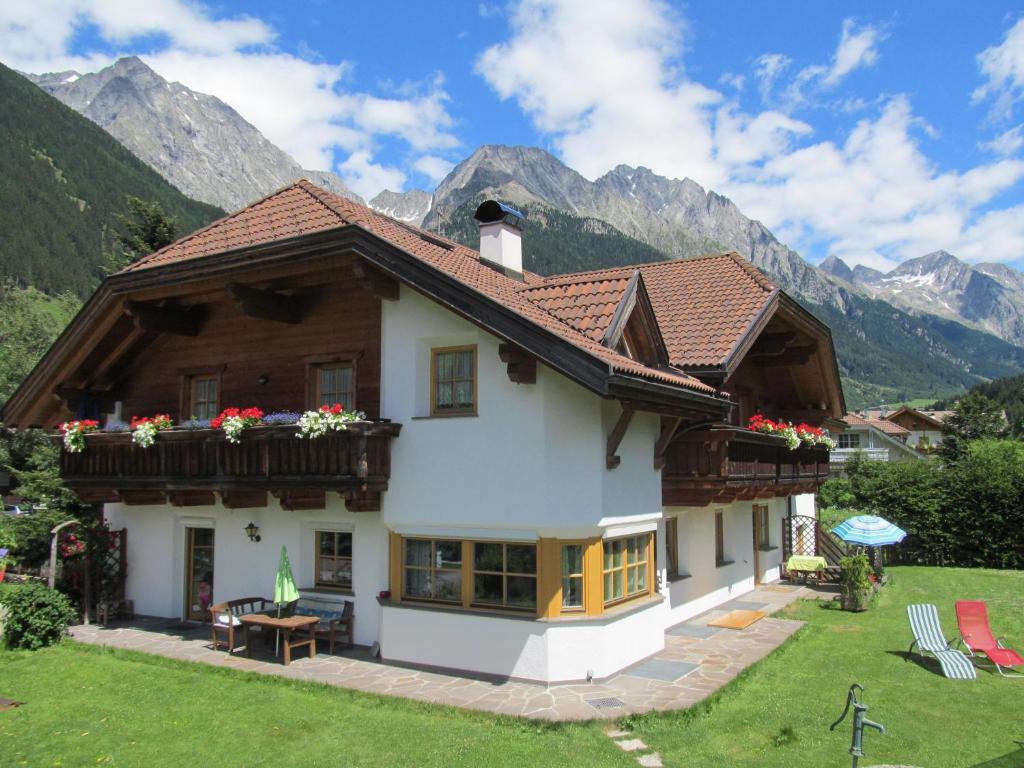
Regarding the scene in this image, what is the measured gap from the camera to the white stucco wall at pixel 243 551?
12.5 metres

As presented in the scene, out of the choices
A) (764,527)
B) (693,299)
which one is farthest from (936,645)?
(764,527)

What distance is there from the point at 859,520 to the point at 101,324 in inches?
655

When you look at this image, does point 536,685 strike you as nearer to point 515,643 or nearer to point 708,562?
point 515,643

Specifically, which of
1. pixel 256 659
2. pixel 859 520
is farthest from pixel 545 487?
pixel 859 520

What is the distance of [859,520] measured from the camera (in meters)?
18.8

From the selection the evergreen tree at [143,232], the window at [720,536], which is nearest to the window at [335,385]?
the window at [720,536]

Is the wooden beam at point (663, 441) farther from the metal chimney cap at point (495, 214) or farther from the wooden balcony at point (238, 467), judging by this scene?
the metal chimney cap at point (495, 214)

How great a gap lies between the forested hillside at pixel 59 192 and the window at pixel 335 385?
91.5 m

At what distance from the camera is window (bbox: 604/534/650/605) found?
11.4 m

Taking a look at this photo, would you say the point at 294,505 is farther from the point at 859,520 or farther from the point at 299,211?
the point at 859,520

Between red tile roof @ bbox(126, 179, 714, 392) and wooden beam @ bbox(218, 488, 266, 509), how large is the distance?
3.83m

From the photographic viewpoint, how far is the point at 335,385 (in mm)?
13008

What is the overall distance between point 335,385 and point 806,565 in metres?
13.1

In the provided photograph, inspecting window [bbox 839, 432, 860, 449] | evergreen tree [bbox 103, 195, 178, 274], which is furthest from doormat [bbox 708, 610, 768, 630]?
window [bbox 839, 432, 860, 449]
